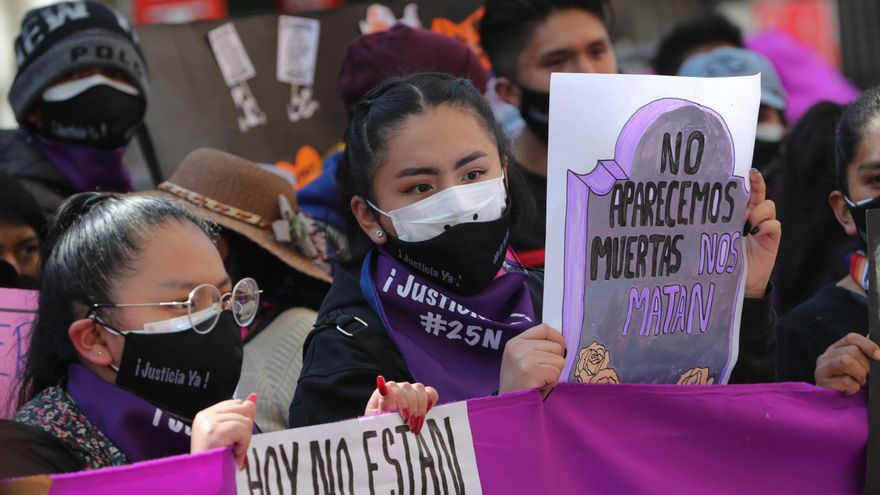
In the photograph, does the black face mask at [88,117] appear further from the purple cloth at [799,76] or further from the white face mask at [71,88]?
the purple cloth at [799,76]

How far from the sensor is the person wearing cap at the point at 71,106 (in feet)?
13.6

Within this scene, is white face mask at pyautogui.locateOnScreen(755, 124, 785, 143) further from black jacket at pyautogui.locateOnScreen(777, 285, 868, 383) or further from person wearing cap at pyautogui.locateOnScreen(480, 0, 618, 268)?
black jacket at pyautogui.locateOnScreen(777, 285, 868, 383)

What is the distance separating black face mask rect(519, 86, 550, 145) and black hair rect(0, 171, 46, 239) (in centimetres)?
166

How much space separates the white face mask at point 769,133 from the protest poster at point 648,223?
8.13ft

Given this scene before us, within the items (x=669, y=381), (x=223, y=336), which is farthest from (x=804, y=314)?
(x=223, y=336)

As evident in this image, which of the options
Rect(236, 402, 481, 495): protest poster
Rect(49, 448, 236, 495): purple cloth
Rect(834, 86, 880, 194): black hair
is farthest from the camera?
Rect(834, 86, 880, 194): black hair

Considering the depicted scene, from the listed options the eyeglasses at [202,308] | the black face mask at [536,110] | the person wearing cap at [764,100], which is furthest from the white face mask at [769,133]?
the eyeglasses at [202,308]

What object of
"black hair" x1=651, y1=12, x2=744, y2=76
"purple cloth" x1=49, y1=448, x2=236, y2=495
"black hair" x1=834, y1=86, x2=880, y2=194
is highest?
"black hair" x1=651, y1=12, x2=744, y2=76

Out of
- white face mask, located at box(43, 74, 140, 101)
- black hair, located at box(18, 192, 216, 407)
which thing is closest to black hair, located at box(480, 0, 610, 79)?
white face mask, located at box(43, 74, 140, 101)

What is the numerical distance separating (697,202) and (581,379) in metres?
0.46

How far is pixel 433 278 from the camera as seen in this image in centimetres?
282

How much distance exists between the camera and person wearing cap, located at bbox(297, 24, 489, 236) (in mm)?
4332

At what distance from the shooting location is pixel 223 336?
261cm

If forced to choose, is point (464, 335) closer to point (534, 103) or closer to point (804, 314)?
point (804, 314)
